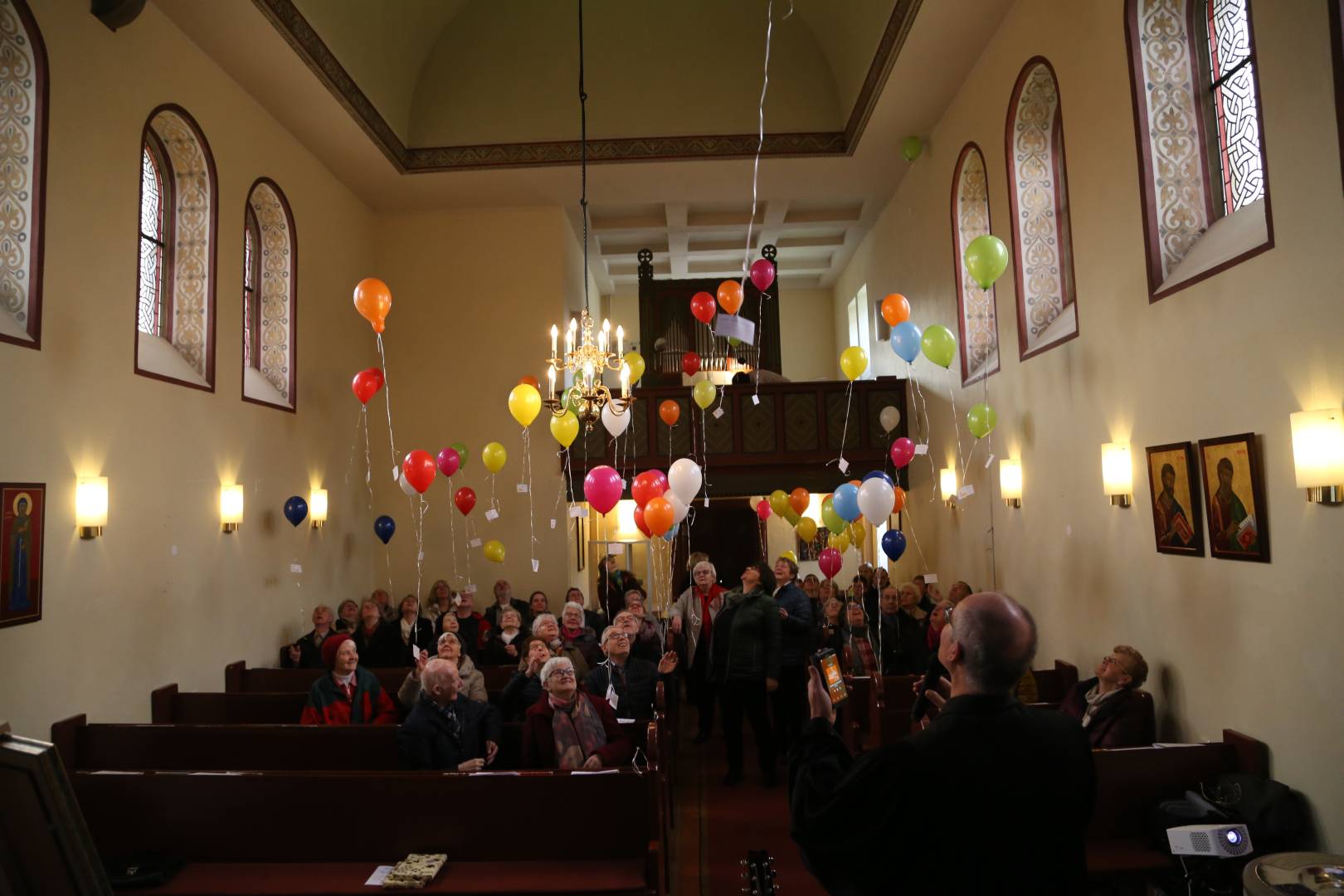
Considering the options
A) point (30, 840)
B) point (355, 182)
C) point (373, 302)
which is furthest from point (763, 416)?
point (30, 840)

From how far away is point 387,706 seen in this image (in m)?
6.38

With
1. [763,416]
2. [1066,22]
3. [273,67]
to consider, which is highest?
[273,67]

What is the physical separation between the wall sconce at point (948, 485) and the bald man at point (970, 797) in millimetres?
8272

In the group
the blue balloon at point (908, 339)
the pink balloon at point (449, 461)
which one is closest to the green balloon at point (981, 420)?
the blue balloon at point (908, 339)

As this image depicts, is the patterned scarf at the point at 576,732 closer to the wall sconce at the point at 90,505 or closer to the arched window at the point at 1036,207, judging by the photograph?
the wall sconce at the point at 90,505

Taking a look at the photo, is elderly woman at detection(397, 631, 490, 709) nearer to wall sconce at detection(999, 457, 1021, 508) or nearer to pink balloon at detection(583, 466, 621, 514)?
pink balloon at detection(583, 466, 621, 514)

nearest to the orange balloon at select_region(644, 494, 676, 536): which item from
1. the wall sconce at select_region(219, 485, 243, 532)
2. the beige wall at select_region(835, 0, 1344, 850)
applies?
the beige wall at select_region(835, 0, 1344, 850)

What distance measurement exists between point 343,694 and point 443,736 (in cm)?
154

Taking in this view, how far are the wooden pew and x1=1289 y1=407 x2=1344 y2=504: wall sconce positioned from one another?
345 cm

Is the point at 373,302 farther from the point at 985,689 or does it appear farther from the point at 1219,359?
the point at 985,689

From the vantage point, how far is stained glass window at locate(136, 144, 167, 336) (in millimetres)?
8133

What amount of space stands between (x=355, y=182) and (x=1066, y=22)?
29.2ft

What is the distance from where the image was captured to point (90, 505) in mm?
6594

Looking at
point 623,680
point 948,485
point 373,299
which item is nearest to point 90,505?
point 373,299
